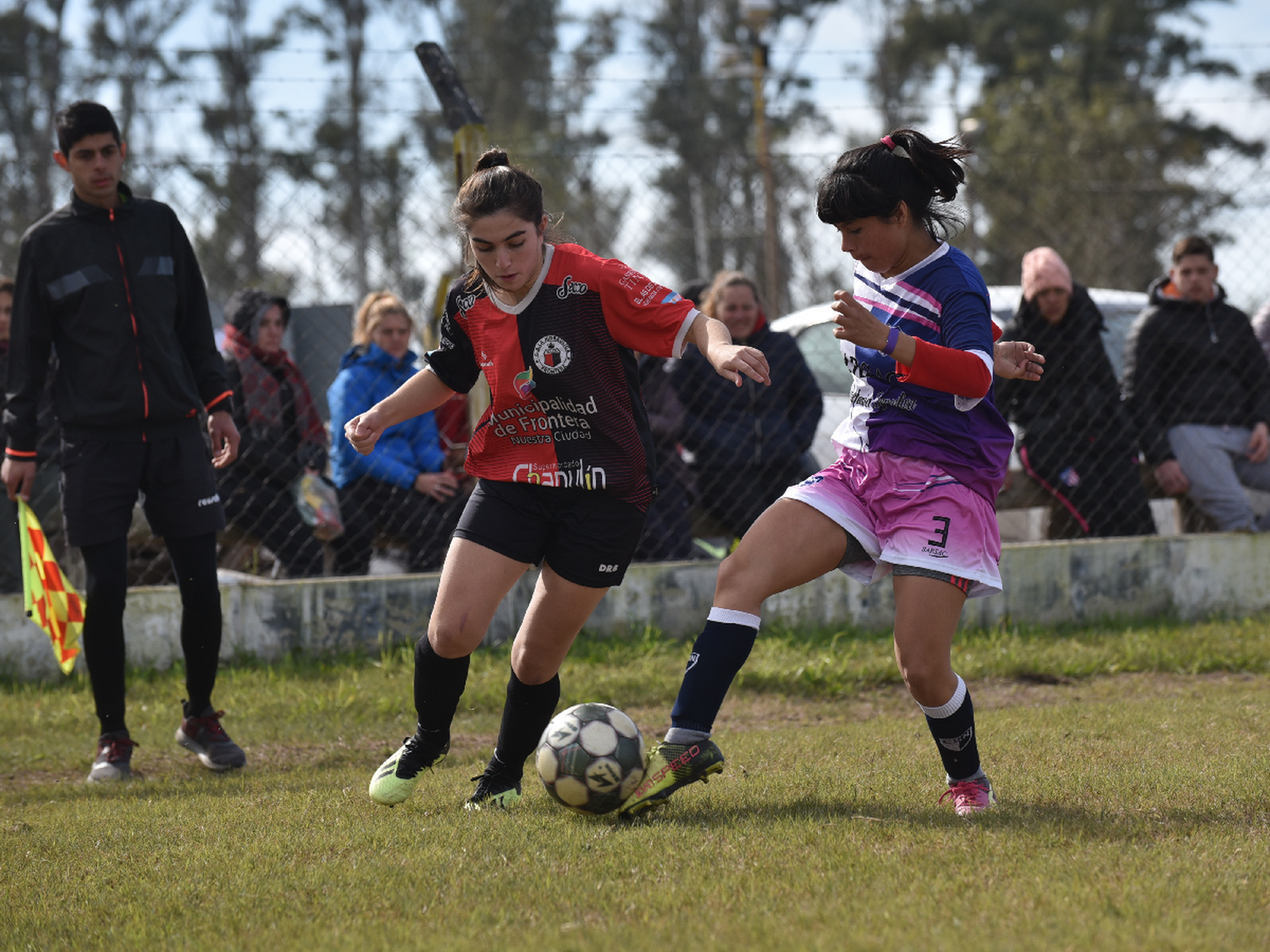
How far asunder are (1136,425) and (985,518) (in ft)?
13.5

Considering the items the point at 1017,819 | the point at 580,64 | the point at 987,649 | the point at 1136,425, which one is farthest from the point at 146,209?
the point at 580,64

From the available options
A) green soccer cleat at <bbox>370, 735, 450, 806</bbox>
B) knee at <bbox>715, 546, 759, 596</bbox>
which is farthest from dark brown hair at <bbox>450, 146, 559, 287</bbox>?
green soccer cleat at <bbox>370, 735, 450, 806</bbox>

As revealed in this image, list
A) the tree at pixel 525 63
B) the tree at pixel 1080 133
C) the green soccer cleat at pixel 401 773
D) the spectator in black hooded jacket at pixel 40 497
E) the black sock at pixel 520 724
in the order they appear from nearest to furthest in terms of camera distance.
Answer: the green soccer cleat at pixel 401 773 → the black sock at pixel 520 724 → the spectator in black hooded jacket at pixel 40 497 → the tree at pixel 1080 133 → the tree at pixel 525 63

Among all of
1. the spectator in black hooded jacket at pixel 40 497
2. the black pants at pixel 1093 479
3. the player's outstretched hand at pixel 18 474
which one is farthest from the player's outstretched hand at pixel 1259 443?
the spectator in black hooded jacket at pixel 40 497

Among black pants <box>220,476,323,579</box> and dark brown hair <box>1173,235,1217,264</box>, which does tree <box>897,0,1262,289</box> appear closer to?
dark brown hair <box>1173,235,1217,264</box>

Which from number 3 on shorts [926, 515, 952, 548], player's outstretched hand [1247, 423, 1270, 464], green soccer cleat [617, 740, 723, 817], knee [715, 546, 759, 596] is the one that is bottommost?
green soccer cleat [617, 740, 723, 817]

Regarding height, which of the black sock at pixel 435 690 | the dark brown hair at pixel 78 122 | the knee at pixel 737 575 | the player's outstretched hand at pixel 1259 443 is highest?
the dark brown hair at pixel 78 122

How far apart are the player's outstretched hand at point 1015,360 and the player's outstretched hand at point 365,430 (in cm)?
182

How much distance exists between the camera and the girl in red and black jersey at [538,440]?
3.76 meters

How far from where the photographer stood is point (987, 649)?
6.59 meters

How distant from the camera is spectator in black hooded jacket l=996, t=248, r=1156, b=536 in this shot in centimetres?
716

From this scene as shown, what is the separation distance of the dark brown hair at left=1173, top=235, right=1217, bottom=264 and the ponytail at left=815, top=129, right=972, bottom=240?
171 inches

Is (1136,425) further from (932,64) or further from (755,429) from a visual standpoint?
(932,64)

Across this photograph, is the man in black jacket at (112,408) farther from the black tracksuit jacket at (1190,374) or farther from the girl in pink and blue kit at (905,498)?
the black tracksuit jacket at (1190,374)
